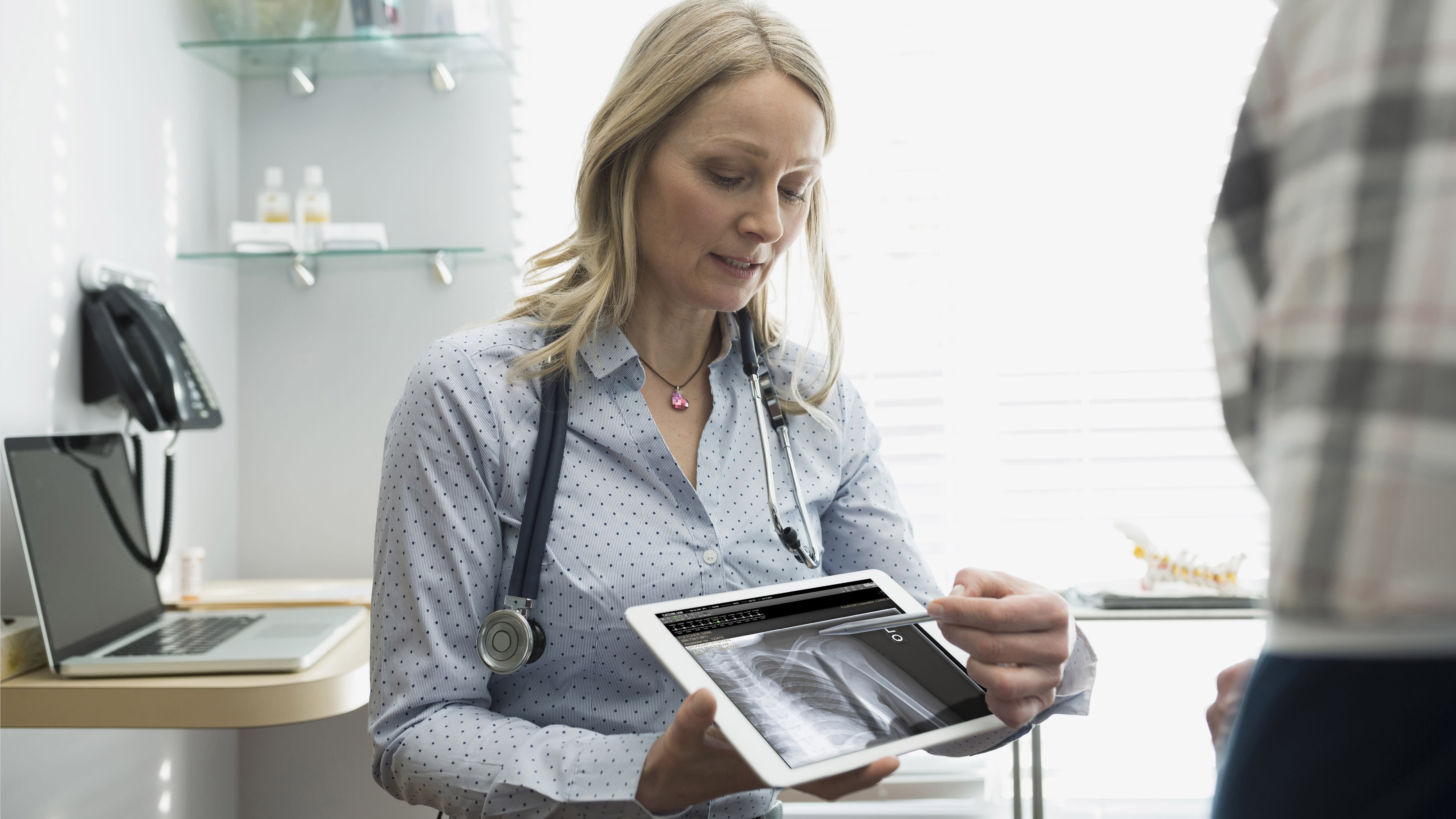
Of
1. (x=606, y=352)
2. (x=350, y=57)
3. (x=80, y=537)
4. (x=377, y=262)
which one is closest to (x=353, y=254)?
(x=377, y=262)

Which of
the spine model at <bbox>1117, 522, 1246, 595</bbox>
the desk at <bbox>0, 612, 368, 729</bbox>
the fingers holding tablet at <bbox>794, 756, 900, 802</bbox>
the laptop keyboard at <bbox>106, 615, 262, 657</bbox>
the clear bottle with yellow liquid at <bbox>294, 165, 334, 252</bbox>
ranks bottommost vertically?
the desk at <bbox>0, 612, 368, 729</bbox>

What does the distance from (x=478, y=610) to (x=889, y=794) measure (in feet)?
5.09

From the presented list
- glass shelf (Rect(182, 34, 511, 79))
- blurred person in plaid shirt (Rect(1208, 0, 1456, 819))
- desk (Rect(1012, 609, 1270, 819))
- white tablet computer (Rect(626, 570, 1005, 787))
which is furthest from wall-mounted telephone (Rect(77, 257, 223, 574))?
blurred person in plaid shirt (Rect(1208, 0, 1456, 819))

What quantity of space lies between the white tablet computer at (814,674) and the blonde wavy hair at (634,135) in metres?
0.38

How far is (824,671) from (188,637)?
4.05 feet

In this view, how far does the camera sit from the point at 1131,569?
7.65ft

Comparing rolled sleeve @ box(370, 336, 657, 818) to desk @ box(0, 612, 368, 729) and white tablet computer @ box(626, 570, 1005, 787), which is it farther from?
desk @ box(0, 612, 368, 729)

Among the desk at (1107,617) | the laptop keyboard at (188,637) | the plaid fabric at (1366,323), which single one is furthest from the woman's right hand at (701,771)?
the desk at (1107,617)

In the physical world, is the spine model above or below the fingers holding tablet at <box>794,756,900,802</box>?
below

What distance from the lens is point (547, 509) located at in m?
1.15

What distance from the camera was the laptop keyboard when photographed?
5.19ft

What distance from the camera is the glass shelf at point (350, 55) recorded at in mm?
2215

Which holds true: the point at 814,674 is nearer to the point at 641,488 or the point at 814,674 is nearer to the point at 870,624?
the point at 870,624

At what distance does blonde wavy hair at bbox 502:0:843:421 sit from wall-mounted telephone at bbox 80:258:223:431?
87 cm
